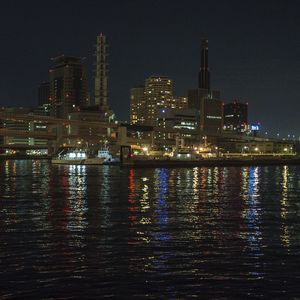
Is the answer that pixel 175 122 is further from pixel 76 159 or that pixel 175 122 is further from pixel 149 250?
pixel 149 250

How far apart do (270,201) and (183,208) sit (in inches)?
261

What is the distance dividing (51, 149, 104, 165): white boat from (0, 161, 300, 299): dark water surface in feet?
235

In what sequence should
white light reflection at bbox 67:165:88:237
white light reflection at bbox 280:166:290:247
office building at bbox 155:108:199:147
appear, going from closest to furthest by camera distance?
1. white light reflection at bbox 280:166:290:247
2. white light reflection at bbox 67:165:88:237
3. office building at bbox 155:108:199:147

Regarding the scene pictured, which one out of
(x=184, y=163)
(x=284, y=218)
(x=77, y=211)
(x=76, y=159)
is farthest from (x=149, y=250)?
(x=76, y=159)

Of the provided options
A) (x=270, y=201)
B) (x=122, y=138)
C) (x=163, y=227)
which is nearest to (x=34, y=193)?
(x=270, y=201)

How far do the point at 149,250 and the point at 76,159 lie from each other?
89.8 metres

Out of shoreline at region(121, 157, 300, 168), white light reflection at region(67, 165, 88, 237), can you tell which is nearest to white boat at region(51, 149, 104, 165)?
shoreline at region(121, 157, 300, 168)

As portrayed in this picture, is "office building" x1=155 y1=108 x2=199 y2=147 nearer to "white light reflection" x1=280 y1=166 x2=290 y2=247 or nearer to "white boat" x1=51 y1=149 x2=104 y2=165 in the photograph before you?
"white boat" x1=51 y1=149 x2=104 y2=165

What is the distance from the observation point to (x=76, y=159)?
104750 mm

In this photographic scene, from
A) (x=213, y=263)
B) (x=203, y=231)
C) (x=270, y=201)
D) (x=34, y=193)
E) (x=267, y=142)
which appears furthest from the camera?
(x=267, y=142)

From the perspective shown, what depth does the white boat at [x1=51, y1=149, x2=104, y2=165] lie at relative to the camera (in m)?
101

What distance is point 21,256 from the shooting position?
49.5 ft

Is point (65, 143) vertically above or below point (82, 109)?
below

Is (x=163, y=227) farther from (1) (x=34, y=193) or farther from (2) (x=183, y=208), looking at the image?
(1) (x=34, y=193)
